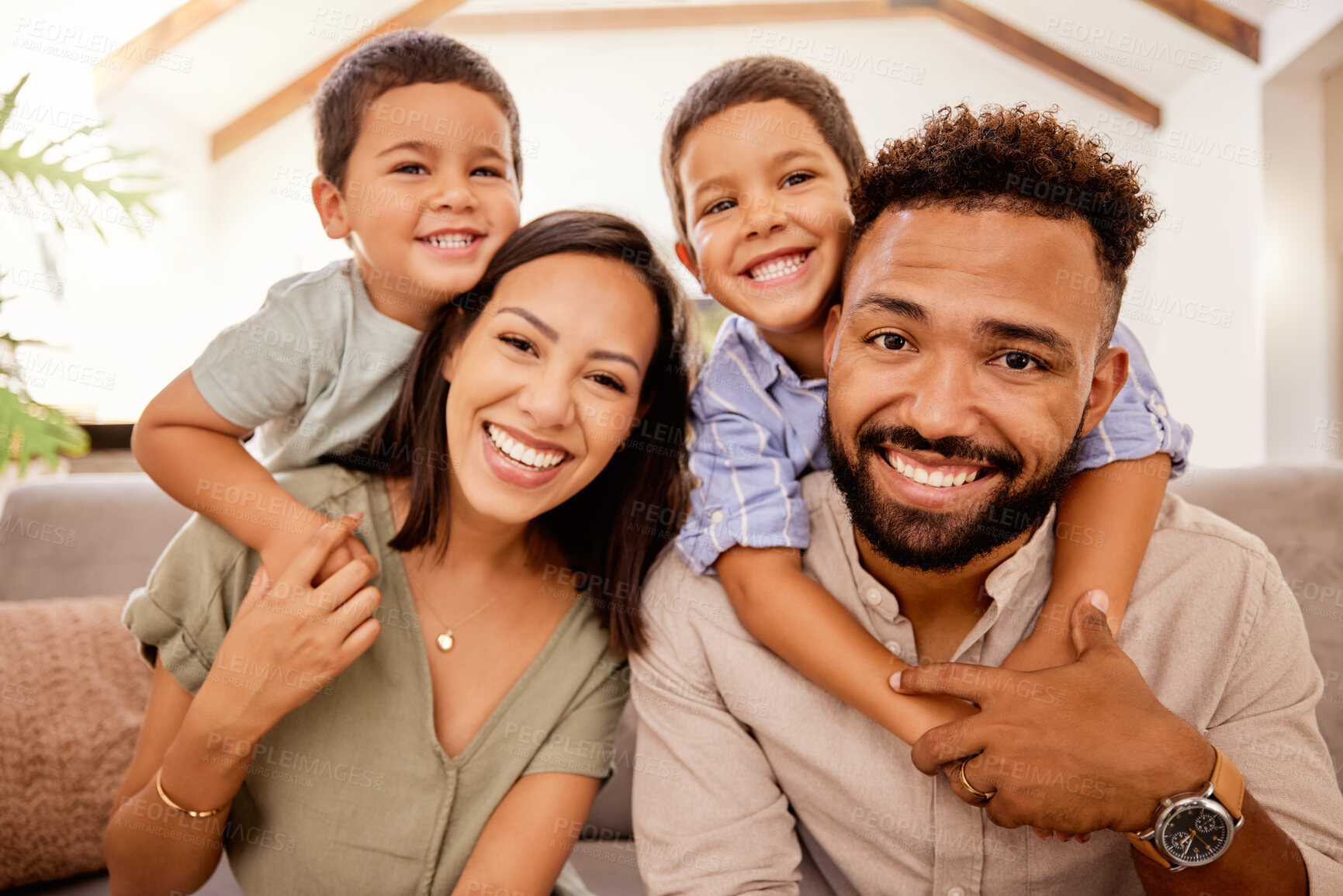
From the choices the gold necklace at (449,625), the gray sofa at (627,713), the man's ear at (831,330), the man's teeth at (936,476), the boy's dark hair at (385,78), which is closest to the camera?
the man's teeth at (936,476)

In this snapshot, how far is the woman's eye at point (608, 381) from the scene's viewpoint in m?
1.84

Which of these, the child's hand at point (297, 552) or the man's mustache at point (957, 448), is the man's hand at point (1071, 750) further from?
the child's hand at point (297, 552)

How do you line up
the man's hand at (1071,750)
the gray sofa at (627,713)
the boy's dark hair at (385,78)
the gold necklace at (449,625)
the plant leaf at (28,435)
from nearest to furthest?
the plant leaf at (28,435) < the man's hand at (1071,750) < the gold necklace at (449,625) < the boy's dark hair at (385,78) < the gray sofa at (627,713)

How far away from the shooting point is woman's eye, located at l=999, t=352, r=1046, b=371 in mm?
1568

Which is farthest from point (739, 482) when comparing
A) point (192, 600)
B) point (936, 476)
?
point (192, 600)

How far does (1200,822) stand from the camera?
135 centimetres

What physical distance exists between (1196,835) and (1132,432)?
28.5 inches

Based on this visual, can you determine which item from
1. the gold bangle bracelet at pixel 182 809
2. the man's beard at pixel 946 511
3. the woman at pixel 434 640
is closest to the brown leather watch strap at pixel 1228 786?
the man's beard at pixel 946 511

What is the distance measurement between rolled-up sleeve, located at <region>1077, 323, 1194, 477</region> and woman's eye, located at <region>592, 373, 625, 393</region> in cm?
87

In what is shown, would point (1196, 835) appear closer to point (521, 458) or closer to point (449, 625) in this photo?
point (521, 458)

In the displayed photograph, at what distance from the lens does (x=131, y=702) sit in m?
2.25

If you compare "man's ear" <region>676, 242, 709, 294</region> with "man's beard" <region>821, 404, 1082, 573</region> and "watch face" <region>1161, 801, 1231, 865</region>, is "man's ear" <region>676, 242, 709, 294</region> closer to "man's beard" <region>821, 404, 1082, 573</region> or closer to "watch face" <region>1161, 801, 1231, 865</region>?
"man's beard" <region>821, 404, 1082, 573</region>

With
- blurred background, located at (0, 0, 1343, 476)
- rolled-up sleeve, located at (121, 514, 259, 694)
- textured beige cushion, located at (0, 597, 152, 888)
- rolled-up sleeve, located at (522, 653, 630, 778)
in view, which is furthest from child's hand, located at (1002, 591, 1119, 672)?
blurred background, located at (0, 0, 1343, 476)

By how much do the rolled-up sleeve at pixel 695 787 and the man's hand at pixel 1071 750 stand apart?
410 millimetres
